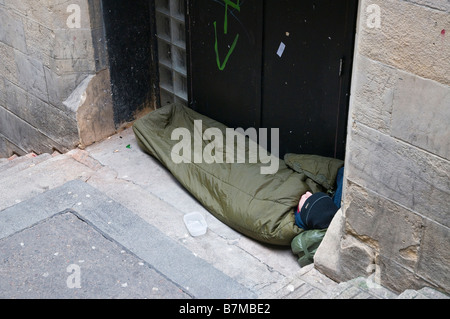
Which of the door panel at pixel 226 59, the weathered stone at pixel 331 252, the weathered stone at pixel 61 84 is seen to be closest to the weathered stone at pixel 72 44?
the weathered stone at pixel 61 84

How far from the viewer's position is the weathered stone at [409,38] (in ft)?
10.7

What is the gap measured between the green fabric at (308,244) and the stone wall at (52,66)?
253cm

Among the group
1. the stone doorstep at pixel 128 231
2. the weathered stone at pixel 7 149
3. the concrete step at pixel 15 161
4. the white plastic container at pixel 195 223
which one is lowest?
the weathered stone at pixel 7 149

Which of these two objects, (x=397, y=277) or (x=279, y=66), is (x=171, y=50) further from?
(x=397, y=277)

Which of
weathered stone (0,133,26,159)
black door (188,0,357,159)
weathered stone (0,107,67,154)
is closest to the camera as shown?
black door (188,0,357,159)

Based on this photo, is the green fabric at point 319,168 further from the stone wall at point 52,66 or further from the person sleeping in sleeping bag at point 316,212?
the stone wall at point 52,66

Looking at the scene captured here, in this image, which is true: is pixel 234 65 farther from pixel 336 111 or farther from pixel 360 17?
pixel 360 17

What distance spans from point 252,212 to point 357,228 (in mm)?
1059

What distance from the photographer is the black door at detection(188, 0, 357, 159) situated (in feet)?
16.4

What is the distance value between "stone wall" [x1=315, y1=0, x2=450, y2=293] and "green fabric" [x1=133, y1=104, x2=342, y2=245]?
31.1 inches

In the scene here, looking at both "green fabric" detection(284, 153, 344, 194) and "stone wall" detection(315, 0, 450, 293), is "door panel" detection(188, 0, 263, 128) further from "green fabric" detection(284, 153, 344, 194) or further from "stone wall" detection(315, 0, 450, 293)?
"stone wall" detection(315, 0, 450, 293)

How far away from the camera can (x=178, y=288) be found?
4418 mm

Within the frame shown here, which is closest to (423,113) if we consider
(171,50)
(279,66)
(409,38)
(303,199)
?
(409,38)

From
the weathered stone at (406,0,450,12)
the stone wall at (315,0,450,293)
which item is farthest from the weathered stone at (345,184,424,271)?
the weathered stone at (406,0,450,12)
